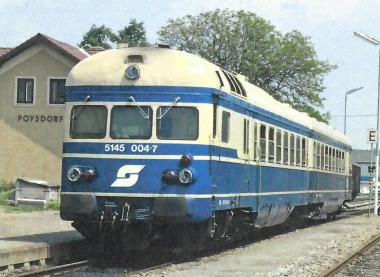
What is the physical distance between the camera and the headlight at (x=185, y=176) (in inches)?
496

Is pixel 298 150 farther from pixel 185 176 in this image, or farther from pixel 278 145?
pixel 185 176

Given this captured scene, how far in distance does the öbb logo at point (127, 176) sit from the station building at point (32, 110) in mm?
25163

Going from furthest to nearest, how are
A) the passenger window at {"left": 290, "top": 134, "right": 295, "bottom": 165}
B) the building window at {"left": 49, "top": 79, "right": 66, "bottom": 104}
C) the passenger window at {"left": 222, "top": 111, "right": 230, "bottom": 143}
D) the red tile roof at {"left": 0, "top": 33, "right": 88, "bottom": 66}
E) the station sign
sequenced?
the building window at {"left": 49, "top": 79, "right": 66, "bottom": 104} → the red tile roof at {"left": 0, "top": 33, "right": 88, "bottom": 66} → the station sign → the passenger window at {"left": 290, "top": 134, "right": 295, "bottom": 165} → the passenger window at {"left": 222, "top": 111, "right": 230, "bottom": 143}

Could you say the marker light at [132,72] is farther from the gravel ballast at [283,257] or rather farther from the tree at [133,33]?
the tree at [133,33]

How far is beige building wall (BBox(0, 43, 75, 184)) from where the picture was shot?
37.7 metres

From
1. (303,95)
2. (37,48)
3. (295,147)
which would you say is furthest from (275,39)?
(295,147)

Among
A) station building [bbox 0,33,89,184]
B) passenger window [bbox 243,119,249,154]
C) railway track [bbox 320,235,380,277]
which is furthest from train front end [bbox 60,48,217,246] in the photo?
station building [bbox 0,33,89,184]

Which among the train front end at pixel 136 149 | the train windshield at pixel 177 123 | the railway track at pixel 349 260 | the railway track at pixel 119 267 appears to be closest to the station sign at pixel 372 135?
the railway track at pixel 349 260

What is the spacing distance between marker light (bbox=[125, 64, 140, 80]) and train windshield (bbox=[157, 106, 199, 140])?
0.67 m

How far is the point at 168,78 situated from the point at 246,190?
335 centimetres

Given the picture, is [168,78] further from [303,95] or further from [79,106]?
[303,95]

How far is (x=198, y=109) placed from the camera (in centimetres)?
1295

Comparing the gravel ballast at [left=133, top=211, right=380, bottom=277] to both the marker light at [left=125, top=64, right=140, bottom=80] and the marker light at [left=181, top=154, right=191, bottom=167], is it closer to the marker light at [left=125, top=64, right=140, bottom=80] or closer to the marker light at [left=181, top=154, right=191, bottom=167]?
the marker light at [left=181, top=154, right=191, bottom=167]

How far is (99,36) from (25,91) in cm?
5745
